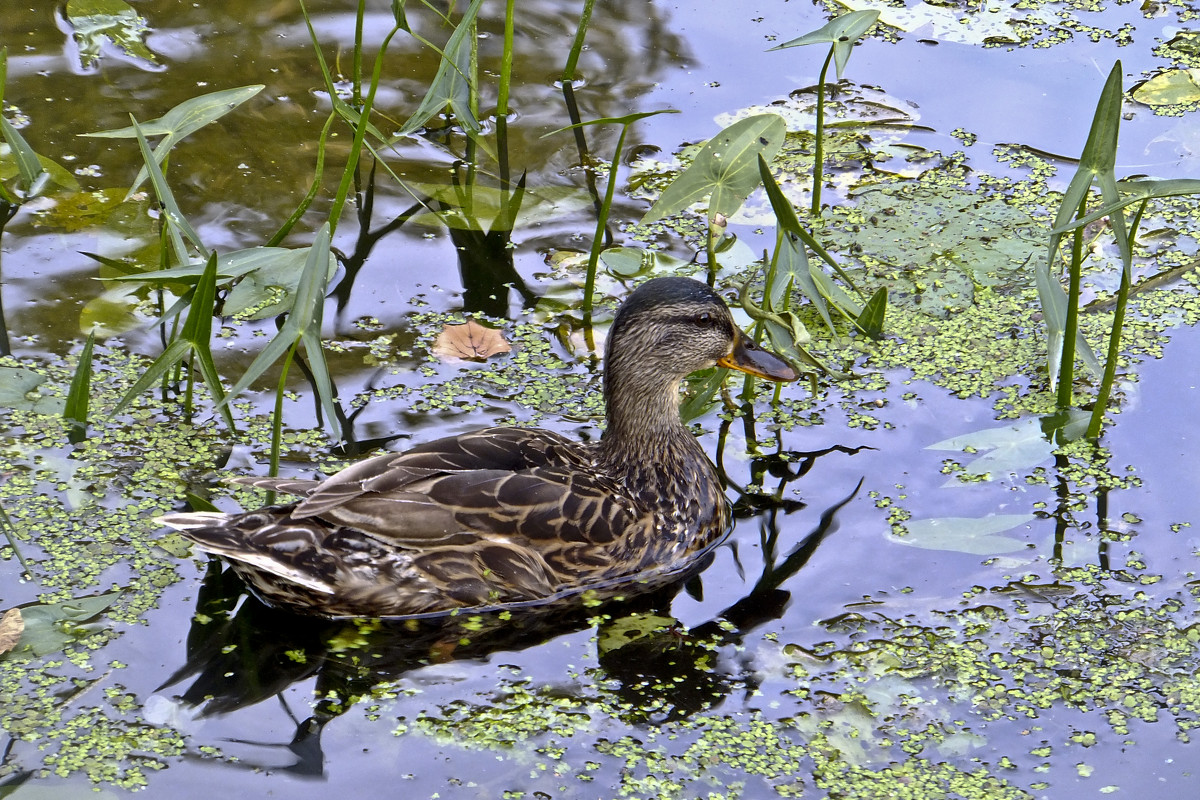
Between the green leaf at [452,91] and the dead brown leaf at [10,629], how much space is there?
2475 mm

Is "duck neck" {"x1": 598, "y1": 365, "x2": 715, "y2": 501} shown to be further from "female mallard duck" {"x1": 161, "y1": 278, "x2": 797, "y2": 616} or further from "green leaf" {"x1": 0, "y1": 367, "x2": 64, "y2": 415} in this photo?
"green leaf" {"x1": 0, "y1": 367, "x2": 64, "y2": 415}

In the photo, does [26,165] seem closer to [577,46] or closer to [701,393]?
[577,46]

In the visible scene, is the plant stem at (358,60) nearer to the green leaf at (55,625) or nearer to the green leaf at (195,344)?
the green leaf at (195,344)

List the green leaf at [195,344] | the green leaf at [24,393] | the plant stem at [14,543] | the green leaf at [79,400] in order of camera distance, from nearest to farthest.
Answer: the green leaf at [195,344]
the plant stem at [14,543]
the green leaf at [79,400]
the green leaf at [24,393]

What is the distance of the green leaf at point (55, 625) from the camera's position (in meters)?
4.23

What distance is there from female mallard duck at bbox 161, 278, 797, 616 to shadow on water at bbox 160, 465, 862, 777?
77 mm

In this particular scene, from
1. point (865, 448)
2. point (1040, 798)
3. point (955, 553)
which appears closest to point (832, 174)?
point (865, 448)

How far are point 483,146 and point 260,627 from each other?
3022mm

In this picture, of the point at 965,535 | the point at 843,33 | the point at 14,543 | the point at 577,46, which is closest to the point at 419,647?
the point at 14,543

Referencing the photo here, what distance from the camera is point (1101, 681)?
168 inches

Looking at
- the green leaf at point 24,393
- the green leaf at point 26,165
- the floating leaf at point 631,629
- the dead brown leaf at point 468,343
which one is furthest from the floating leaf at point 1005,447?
the green leaf at point 26,165

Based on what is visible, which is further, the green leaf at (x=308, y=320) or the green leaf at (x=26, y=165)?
the green leaf at (x=26, y=165)

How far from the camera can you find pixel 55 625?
4297 millimetres

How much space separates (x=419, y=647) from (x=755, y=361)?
1697mm
